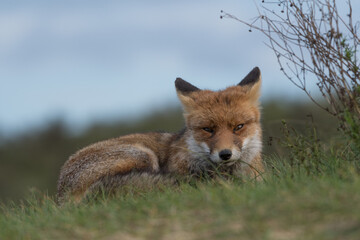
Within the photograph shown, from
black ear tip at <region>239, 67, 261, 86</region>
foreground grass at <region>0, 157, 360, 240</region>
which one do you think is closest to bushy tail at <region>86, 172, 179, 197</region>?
foreground grass at <region>0, 157, 360, 240</region>

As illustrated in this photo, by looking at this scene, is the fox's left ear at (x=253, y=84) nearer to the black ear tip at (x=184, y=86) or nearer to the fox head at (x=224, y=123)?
the fox head at (x=224, y=123)

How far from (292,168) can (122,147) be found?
2644 mm

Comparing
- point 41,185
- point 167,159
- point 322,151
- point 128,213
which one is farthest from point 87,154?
point 41,185

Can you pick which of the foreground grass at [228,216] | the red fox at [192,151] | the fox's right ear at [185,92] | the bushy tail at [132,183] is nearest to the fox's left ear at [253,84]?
the red fox at [192,151]

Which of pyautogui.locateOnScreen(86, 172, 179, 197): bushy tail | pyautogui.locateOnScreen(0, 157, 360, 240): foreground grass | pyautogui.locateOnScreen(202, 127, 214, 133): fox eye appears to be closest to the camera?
pyautogui.locateOnScreen(0, 157, 360, 240): foreground grass

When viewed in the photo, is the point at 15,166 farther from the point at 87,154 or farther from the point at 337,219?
the point at 337,219

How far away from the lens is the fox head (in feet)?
25.8

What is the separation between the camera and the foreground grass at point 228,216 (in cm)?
505

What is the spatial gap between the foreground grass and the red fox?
1.29 meters

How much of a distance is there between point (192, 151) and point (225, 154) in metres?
0.72

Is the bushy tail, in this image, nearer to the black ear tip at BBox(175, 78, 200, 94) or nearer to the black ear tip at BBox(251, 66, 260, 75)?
the black ear tip at BBox(175, 78, 200, 94)

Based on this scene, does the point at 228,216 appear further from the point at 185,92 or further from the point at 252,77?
the point at 252,77

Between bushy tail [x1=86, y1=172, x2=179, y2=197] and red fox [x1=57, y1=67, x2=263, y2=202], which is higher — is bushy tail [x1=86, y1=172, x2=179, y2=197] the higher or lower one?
the lower one

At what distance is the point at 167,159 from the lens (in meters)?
8.87
